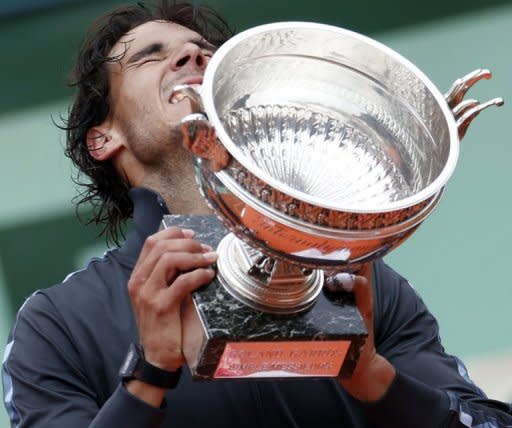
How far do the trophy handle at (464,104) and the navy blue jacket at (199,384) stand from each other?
405 mm

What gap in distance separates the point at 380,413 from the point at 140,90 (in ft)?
2.64

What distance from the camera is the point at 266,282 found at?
7.75ft

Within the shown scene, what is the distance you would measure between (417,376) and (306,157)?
0.47 metres

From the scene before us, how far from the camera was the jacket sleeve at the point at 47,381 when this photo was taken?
251 cm

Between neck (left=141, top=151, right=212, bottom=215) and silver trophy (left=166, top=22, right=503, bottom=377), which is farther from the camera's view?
neck (left=141, top=151, right=212, bottom=215)

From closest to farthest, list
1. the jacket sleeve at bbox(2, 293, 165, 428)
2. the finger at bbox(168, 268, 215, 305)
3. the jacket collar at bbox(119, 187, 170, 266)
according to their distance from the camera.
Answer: the finger at bbox(168, 268, 215, 305)
the jacket sleeve at bbox(2, 293, 165, 428)
the jacket collar at bbox(119, 187, 170, 266)

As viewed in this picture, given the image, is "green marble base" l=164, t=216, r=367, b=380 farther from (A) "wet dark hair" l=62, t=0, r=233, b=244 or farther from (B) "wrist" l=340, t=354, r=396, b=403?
(A) "wet dark hair" l=62, t=0, r=233, b=244

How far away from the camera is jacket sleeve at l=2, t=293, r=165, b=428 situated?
2514 millimetres

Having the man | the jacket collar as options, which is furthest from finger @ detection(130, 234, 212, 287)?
the jacket collar

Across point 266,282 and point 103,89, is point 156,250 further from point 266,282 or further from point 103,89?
point 103,89

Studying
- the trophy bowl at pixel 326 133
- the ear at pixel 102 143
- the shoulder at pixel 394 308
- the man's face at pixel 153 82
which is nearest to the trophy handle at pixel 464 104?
the trophy bowl at pixel 326 133

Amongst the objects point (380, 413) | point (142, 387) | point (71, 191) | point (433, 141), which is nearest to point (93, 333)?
point (142, 387)

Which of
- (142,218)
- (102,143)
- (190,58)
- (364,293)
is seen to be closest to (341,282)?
(364,293)

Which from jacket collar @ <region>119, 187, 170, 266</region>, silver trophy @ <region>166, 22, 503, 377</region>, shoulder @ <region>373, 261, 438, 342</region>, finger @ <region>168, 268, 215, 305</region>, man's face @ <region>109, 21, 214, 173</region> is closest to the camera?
silver trophy @ <region>166, 22, 503, 377</region>
